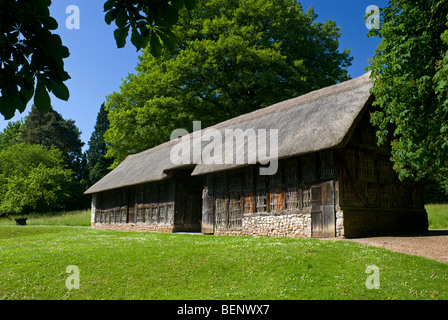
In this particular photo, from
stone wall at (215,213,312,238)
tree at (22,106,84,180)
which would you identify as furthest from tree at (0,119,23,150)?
stone wall at (215,213,312,238)

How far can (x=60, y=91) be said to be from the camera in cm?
360

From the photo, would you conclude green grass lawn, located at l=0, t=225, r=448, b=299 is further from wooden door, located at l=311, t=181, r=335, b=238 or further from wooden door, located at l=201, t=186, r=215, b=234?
wooden door, located at l=201, t=186, r=215, b=234

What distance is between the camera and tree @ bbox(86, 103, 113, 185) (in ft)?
186

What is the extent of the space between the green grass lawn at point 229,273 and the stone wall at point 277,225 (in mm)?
3470

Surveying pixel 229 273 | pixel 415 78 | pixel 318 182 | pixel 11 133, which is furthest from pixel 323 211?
pixel 11 133

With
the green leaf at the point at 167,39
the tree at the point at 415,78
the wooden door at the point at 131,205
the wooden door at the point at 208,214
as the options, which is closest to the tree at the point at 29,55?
the green leaf at the point at 167,39

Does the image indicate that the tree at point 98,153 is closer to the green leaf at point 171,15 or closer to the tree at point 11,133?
the tree at point 11,133

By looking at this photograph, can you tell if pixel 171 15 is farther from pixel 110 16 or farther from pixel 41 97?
pixel 41 97

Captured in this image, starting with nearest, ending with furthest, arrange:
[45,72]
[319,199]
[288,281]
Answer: [45,72] < [288,281] < [319,199]

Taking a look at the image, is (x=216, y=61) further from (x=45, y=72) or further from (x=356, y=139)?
(x=45, y=72)

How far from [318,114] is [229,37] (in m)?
18.6

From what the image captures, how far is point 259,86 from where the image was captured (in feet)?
118

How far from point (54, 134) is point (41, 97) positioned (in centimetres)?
6550
